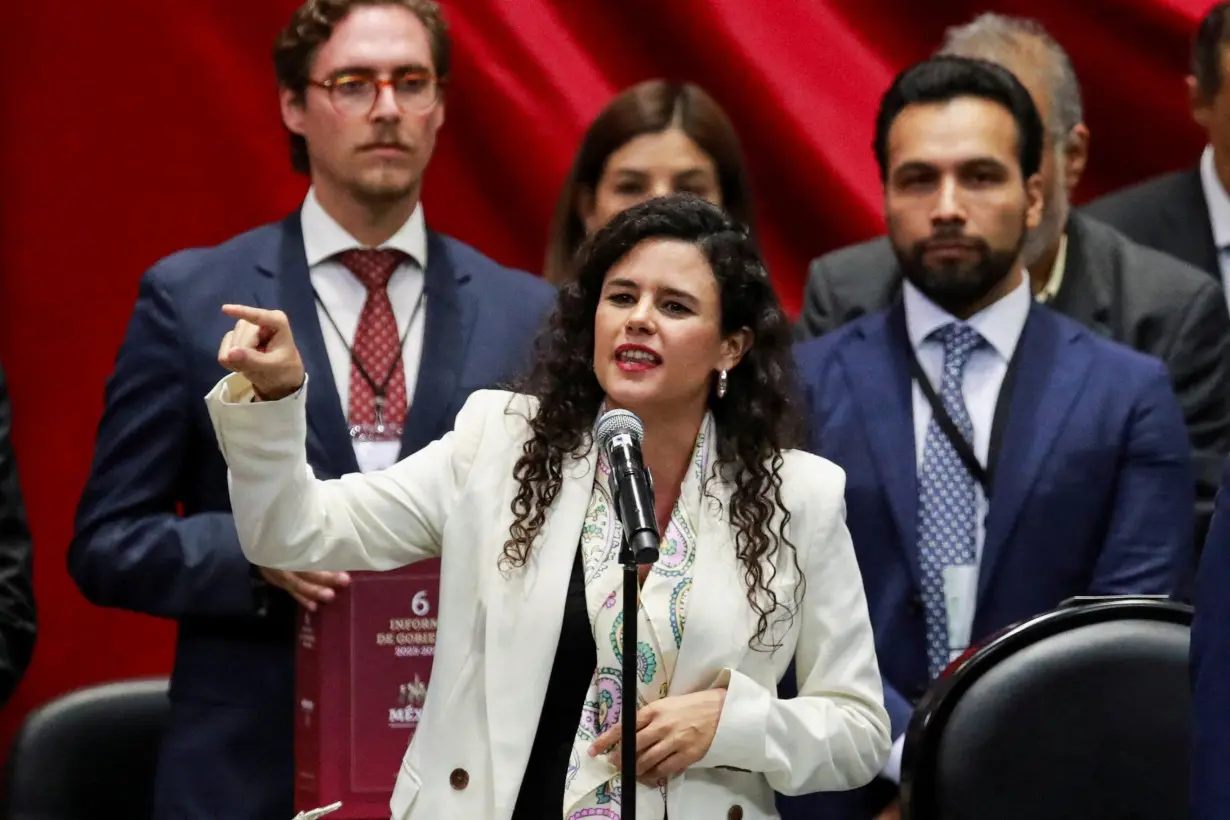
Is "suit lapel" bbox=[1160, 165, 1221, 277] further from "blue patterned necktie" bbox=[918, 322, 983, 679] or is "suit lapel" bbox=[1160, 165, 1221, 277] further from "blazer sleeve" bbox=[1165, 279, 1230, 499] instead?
"blue patterned necktie" bbox=[918, 322, 983, 679]

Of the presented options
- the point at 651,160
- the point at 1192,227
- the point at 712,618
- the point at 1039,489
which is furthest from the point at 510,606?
the point at 1192,227

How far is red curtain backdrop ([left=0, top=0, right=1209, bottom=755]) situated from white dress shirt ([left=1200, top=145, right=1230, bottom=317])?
0.37 m

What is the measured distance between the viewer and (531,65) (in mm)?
4402

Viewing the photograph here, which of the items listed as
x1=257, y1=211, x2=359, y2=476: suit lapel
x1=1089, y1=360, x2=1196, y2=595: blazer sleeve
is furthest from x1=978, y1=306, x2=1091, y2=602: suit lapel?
x1=257, y1=211, x2=359, y2=476: suit lapel

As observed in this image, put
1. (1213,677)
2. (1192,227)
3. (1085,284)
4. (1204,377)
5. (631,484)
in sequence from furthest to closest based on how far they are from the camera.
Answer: (1192,227) → (1085,284) → (1204,377) → (631,484) → (1213,677)

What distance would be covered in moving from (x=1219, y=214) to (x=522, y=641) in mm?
2236

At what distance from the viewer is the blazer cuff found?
253cm

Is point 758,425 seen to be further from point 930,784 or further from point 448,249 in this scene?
Result: point 448,249

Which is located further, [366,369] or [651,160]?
[651,160]

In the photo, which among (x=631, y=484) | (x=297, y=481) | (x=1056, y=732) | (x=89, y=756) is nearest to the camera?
(x=631, y=484)

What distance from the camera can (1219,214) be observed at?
4.23 m

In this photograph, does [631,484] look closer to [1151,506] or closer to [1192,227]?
[1151,506]

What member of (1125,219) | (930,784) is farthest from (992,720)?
(1125,219)

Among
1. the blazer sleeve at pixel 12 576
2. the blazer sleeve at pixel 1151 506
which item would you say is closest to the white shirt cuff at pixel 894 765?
the blazer sleeve at pixel 1151 506
